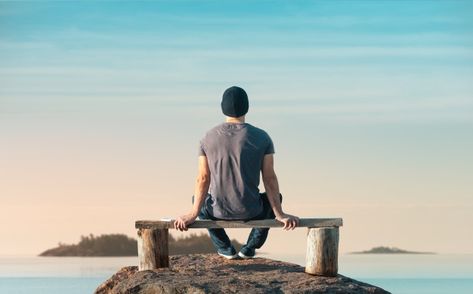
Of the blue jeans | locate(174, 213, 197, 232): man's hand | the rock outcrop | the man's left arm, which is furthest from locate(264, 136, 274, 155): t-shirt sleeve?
the rock outcrop

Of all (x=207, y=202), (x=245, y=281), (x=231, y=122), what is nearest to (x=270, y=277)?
(x=245, y=281)

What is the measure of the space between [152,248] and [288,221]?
1.74 metres

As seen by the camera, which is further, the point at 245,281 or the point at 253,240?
the point at 253,240

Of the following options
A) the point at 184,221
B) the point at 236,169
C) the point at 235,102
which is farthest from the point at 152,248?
the point at 235,102

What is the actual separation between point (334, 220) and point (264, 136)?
1.31 meters

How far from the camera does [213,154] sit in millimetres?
11539

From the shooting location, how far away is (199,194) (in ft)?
37.7

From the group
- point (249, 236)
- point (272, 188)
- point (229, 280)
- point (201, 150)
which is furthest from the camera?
point (249, 236)

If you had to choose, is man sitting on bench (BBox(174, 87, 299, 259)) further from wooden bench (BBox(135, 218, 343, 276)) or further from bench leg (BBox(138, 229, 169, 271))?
bench leg (BBox(138, 229, 169, 271))

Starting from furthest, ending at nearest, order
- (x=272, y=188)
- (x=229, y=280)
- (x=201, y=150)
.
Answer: (x=201, y=150), (x=272, y=188), (x=229, y=280)

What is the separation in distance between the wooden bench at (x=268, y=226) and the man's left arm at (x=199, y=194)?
0.09 metres

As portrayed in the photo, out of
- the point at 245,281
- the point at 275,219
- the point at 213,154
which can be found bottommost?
the point at 245,281

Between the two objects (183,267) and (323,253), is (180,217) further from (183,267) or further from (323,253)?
(323,253)

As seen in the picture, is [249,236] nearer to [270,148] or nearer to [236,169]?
[236,169]
